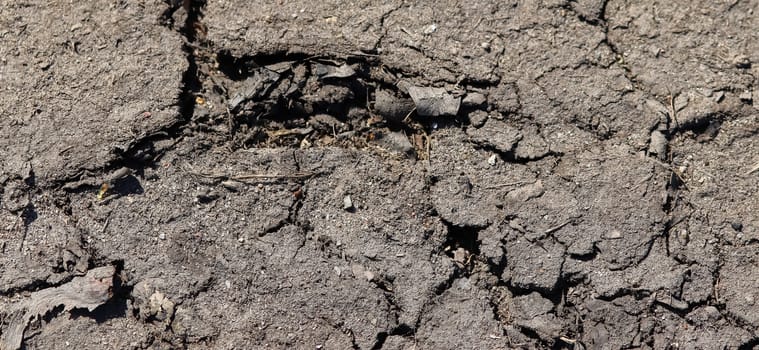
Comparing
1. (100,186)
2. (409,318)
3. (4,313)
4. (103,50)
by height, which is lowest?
(409,318)

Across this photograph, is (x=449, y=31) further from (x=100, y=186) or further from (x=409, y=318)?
(x=100, y=186)

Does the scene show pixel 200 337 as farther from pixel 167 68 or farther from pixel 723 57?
pixel 723 57

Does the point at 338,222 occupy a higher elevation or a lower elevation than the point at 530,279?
higher

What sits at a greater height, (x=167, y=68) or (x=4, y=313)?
(x=167, y=68)

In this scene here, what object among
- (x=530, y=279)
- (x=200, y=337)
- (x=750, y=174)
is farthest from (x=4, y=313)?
(x=750, y=174)

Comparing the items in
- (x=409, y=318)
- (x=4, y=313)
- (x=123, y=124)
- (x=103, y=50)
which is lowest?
(x=409, y=318)

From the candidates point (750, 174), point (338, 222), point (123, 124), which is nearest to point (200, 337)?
point (338, 222)
